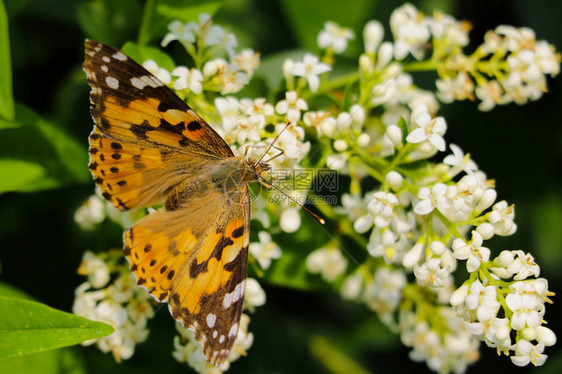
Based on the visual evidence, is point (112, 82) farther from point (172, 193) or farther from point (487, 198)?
point (487, 198)

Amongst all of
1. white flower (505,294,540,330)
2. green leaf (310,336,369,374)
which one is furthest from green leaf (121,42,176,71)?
green leaf (310,336,369,374)

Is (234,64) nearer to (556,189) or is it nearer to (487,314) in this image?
(487,314)

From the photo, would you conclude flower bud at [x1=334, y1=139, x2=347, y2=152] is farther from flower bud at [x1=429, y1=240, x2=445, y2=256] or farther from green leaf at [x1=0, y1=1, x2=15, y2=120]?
green leaf at [x1=0, y1=1, x2=15, y2=120]

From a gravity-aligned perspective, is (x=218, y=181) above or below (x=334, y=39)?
below

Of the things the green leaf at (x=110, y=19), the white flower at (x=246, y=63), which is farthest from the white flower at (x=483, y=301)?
the green leaf at (x=110, y=19)

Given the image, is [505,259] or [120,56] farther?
[120,56]

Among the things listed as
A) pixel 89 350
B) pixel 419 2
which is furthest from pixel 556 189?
pixel 89 350

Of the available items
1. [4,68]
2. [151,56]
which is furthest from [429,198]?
[4,68]
